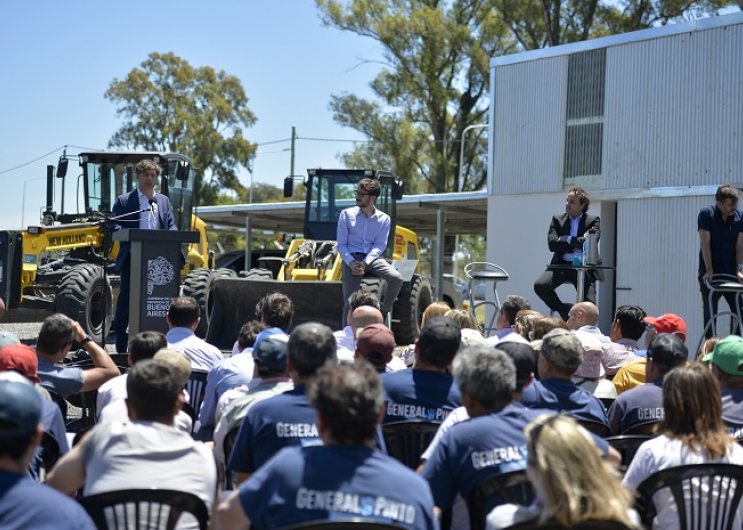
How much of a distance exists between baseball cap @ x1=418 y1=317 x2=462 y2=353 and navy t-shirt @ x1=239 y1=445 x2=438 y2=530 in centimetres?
174

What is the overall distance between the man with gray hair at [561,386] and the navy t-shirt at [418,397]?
427mm

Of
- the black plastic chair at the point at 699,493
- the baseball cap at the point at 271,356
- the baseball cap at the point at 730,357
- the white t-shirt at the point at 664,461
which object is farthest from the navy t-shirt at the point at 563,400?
the baseball cap at the point at 271,356

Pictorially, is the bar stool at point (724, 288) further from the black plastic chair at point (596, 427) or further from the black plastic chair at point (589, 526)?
the black plastic chair at point (589, 526)

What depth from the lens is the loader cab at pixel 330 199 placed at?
55.6 ft

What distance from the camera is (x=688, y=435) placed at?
13.8 feet

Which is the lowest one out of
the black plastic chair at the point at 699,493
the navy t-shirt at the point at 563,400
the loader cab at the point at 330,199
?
the black plastic chair at the point at 699,493

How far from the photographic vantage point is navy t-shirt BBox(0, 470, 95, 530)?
114 inches

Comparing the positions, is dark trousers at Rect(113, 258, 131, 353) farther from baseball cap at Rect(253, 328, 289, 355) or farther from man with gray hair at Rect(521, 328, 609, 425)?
man with gray hair at Rect(521, 328, 609, 425)

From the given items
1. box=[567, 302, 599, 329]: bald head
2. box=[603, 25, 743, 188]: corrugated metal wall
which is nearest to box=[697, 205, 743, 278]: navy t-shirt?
box=[567, 302, 599, 329]: bald head

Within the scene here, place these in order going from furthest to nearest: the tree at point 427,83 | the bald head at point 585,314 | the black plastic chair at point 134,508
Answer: the tree at point 427,83 → the bald head at point 585,314 → the black plastic chair at point 134,508

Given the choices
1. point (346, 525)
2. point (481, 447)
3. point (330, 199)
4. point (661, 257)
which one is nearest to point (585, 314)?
point (481, 447)

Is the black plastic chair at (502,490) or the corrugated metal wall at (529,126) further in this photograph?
the corrugated metal wall at (529,126)

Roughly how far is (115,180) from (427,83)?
2778 cm

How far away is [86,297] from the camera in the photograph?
13.1 metres
